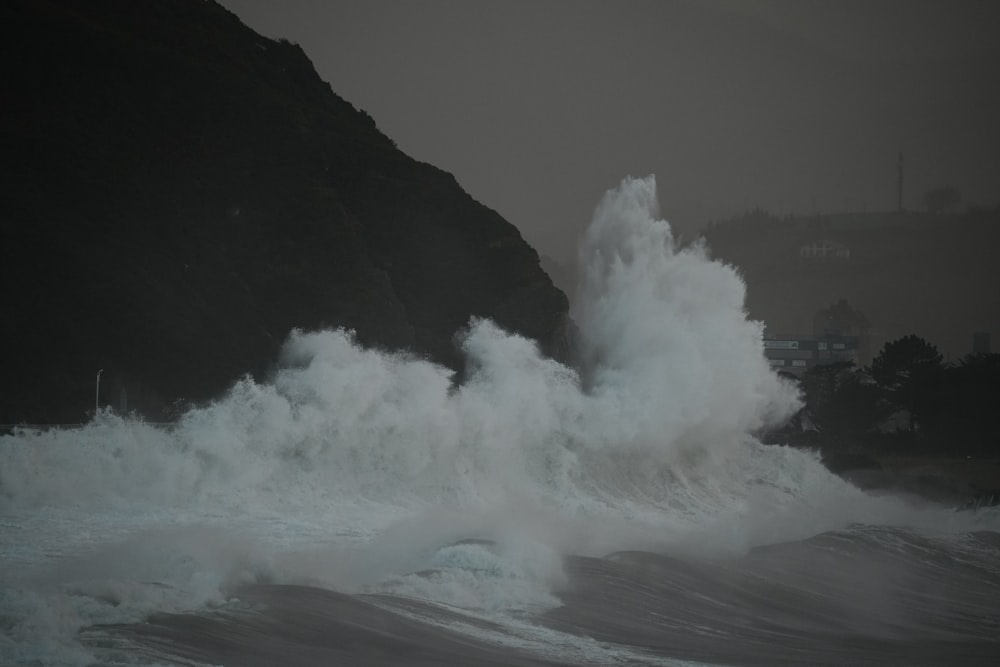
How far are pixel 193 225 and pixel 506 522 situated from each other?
16.9m

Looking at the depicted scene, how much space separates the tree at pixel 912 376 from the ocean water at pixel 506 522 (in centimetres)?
1650

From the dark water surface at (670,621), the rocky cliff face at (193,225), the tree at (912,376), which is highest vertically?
the tree at (912,376)

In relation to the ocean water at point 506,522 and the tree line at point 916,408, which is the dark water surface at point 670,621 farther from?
the tree line at point 916,408

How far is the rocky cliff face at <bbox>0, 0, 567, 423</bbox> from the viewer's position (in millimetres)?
35938

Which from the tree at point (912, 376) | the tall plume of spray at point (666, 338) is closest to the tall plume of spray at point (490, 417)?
the tall plume of spray at point (666, 338)

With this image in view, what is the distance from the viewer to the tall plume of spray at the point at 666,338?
4369 cm

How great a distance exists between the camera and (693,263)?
164ft

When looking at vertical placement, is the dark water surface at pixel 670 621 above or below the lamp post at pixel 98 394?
below

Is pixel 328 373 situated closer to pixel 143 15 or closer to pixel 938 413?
pixel 143 15

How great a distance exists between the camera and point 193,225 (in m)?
41.4

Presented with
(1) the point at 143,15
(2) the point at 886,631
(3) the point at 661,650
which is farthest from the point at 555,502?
(1) the point at 143,15

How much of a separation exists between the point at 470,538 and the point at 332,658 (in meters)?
9.18

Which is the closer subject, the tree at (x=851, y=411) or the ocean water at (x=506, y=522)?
the ocean water at (x=506, y=522)

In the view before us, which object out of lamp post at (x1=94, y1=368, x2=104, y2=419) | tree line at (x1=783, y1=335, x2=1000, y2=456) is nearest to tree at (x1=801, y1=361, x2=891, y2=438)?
tree line at (x1=783, y1=335, x2=1000, y2=456)
